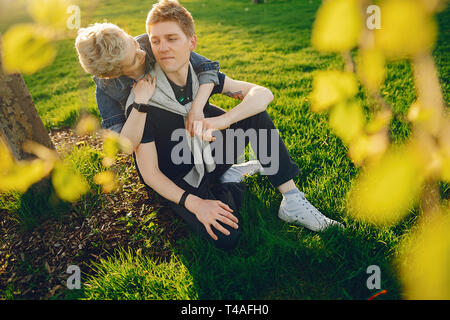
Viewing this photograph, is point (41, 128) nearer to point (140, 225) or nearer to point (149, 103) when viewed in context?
point (149, 103)

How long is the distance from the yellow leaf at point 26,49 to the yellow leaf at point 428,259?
1.11 metres

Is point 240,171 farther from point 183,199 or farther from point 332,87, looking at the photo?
point 332,87

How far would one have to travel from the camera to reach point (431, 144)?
2.43ft

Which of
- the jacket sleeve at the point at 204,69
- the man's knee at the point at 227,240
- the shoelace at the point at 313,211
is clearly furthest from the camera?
the jacket sleeve at the point at 204,69

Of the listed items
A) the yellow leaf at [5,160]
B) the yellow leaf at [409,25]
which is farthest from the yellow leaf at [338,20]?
the yellow leaf at [5,160]

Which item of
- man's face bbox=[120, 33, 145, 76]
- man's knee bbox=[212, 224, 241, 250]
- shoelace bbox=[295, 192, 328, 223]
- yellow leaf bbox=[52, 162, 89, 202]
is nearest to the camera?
man's face bbox=[120, 33, 145, 76]

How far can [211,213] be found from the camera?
6.78ft

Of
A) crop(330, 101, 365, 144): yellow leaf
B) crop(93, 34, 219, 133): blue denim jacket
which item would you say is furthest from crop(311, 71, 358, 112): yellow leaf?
crop(93, 34, 219, 133): blue denim jacket

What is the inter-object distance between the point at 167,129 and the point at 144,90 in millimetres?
380

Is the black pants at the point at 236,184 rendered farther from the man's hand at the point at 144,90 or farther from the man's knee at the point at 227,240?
the man's hand at the point at 144,90

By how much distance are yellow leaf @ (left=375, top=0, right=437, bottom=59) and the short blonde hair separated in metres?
1.62

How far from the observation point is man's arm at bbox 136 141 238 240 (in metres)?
2.04

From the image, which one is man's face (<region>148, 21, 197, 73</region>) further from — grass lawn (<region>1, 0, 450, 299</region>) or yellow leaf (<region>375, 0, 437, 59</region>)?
yellow leaf (<region>375, 0, 437, 59</region>)

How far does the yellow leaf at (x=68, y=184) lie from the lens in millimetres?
2445
